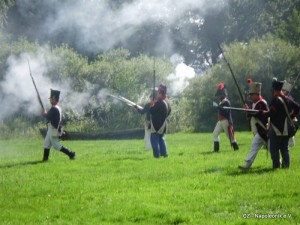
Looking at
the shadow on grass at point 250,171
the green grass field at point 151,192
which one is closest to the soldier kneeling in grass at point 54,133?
the green grass field at point 151,192

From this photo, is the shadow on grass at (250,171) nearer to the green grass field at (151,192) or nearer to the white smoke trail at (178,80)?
the green grass field at (151,192)

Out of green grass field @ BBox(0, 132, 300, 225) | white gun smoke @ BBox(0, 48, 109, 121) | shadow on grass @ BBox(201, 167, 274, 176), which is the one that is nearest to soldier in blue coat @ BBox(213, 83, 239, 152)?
green grass field @ BBox(0, 132, 300, 225)

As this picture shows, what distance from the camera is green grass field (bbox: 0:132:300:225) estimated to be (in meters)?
8.39

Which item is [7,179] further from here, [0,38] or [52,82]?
[0,38]

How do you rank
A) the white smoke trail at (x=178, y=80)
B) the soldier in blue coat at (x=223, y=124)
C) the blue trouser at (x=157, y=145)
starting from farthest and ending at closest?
the white smoke trail at (x=178, y=80)
the soldier in blue coat at (x=223, y=124)
the blue trouser at (x=157, y=145)

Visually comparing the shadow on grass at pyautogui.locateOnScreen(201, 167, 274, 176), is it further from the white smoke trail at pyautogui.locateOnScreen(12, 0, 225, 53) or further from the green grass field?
the white smoke trail at pyautogui.locateOnScreen(12, 0, 225, 53)

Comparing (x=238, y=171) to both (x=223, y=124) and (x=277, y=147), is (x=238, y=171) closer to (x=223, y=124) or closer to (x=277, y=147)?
(x=277, y=147)


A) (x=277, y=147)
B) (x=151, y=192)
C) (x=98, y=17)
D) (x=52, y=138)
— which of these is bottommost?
(x=151, y=192)

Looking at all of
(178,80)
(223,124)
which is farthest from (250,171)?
(178,80)

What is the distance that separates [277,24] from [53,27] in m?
20.9

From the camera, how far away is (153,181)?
1135 cm

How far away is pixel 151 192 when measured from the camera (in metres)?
10.1

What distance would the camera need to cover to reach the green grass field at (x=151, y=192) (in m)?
8.39

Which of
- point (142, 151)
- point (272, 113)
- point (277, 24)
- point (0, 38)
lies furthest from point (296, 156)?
point (277, 24)
